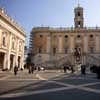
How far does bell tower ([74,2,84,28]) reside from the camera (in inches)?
2645

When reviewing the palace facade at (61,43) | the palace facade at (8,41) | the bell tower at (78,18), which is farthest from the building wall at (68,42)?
the palace facade at (8,41)

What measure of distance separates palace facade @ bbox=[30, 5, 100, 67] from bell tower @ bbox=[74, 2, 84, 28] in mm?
3135

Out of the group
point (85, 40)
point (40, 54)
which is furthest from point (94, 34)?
point (40, 54)

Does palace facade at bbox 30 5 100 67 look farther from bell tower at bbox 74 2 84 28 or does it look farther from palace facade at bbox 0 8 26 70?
palace facade at bbox 0 8 26 70

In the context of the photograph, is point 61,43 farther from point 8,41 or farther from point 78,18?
point 8,41

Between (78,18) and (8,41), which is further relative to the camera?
(78,18)

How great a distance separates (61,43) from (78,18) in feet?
43.1

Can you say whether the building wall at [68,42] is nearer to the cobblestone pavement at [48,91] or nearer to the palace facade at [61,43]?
the palace facade at [61,43]

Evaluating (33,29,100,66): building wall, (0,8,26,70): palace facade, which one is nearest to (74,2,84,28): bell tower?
(33,29,100,66): building wall

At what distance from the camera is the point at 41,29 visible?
64438 millimetres

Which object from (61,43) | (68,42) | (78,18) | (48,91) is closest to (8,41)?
(61,43)

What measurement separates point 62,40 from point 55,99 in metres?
55.1

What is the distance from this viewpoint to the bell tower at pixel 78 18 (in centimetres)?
6719

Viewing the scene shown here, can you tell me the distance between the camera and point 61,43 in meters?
63.3
